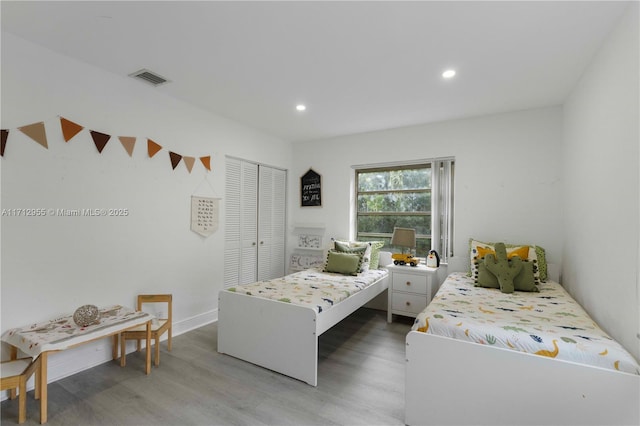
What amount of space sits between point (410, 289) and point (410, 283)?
0.07 meters

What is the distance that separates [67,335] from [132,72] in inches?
81.6

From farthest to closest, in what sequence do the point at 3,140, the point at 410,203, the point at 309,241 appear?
the point at 309,241 → the point at 410,203 → the point at 3,140

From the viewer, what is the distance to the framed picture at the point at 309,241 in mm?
4547

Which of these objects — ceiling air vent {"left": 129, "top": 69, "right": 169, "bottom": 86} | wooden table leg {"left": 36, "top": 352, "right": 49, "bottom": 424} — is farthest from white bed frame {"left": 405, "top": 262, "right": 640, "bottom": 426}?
ceiling air vent {"left": 129, "top": 69, "right": 169, "bottom": 86}

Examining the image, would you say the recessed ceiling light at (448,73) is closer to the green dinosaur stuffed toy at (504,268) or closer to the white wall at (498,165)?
the white wall at (498,165)

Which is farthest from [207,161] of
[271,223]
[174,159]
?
[271,223]

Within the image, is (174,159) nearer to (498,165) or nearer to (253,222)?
(253,222)

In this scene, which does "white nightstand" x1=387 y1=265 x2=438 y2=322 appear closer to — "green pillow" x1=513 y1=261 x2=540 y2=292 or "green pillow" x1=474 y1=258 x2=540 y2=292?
"green pillow" x1=474 y1=258 x2=540 y2=292

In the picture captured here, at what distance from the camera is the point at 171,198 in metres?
3.07

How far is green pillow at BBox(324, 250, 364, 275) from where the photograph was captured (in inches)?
140

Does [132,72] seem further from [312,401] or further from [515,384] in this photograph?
[515,384]

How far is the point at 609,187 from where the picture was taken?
185 centimetres

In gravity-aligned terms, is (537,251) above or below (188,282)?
above

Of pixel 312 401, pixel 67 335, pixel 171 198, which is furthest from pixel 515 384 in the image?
pixel 171 198
